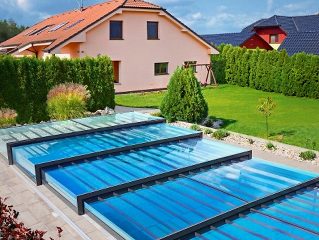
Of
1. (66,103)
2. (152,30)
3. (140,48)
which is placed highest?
(152,30)

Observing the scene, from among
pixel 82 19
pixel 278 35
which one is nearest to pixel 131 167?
pixel 82 19

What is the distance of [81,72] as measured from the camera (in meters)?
17.9

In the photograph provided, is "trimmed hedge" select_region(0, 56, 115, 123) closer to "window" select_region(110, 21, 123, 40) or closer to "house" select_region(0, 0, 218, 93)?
"house" select_region(0, 0, 218, 93)

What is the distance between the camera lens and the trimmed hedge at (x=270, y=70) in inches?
925

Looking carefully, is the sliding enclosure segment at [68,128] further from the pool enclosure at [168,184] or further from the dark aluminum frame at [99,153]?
the dark aluminum frame at [99,153]

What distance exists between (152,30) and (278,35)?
30.0 m

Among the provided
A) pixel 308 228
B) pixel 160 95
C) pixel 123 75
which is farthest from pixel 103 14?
pixel 308 228

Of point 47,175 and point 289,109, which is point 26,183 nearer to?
point 47,175

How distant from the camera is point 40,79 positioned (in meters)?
16.7

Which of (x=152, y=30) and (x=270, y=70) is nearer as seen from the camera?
(x=270, y=70)

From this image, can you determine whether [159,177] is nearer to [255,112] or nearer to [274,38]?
[255,112]

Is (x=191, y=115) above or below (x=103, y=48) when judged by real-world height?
below

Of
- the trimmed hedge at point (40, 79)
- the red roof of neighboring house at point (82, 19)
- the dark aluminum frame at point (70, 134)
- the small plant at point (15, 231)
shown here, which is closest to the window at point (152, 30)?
the red roof of neighboring house at point (82, 19)

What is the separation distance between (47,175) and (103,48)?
20090mm
